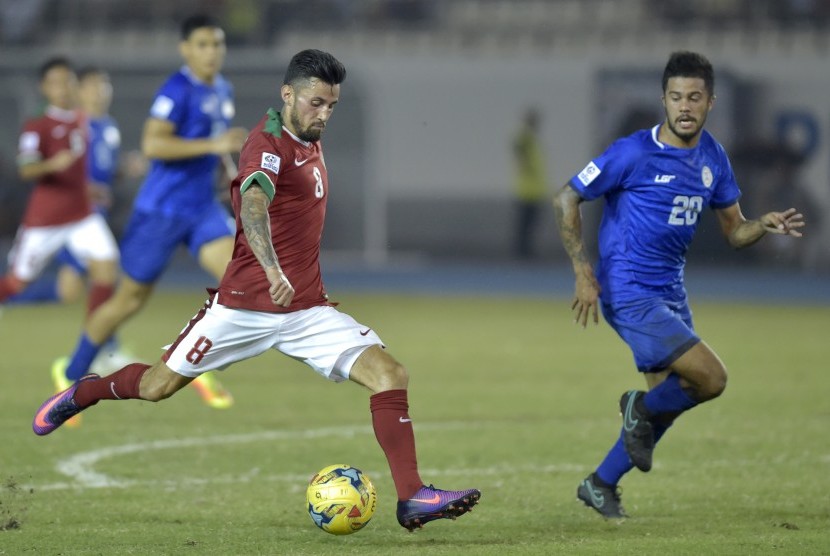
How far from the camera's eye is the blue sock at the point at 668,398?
6715 millimetres

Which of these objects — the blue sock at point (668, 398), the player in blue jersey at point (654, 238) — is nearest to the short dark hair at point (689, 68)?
the player in blue jersey at point (654, 238)

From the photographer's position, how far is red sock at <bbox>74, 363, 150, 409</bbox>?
262 inches

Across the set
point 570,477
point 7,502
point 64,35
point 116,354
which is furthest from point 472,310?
point 64,35

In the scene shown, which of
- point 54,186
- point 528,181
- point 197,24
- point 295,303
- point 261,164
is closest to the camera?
point 261,164

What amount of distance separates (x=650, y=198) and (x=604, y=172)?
0.85 feet

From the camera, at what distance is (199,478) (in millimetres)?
7785

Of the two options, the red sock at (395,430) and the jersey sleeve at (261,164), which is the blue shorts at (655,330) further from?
the jersey sleeve at (261,164)

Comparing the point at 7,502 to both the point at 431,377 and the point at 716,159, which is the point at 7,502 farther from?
the point at 431,377

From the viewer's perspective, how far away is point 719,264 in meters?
23.3

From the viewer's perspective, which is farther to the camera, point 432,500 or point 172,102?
point 172,102

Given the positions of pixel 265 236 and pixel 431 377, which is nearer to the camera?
pixel 265 236

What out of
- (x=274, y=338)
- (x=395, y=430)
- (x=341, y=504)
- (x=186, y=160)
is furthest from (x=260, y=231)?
(x=186, y=160)

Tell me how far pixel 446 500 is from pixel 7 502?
94.0 inches

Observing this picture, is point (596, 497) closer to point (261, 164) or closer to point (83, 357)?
point (261, 164)
